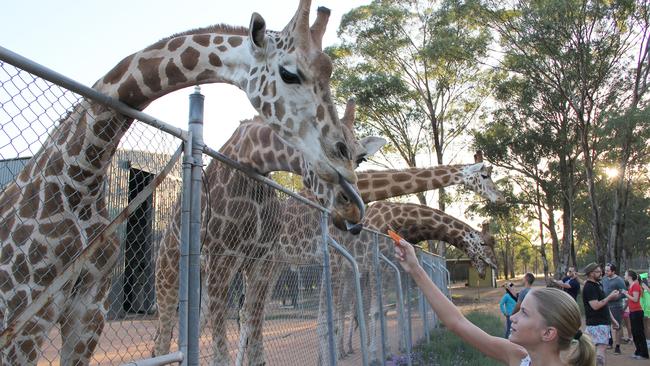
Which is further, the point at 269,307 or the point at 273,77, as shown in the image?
the point at 269,307

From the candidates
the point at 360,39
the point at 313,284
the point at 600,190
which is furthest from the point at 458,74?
the point at 313,284

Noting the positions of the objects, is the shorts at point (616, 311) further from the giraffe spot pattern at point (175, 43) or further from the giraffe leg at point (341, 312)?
the giraffe spot pattern at point (175, 43)

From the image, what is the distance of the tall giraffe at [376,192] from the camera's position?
4.45 m

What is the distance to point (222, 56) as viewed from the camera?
129 inches

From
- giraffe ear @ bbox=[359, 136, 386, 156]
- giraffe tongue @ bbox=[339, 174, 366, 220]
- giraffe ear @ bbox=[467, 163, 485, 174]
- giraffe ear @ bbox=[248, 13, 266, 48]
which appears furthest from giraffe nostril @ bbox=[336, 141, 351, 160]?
giraffe ear @ bbox=[467, 163, 485, 174]

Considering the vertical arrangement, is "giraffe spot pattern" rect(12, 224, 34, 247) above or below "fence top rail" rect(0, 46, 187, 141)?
below

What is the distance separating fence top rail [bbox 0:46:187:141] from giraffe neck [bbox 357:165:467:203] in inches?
247

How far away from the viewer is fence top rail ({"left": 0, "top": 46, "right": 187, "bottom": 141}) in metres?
1.77

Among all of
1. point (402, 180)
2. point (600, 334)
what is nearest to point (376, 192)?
point (402, 180)

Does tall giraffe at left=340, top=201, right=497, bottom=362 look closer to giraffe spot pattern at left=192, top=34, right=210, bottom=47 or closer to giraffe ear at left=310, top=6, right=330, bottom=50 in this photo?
giraffe ear at left=310, top=6, right=330, bottom=50

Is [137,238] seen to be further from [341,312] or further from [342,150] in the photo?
[341,312]

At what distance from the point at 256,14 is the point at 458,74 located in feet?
72.9

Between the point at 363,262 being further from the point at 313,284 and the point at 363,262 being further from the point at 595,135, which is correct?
the point at 595,135

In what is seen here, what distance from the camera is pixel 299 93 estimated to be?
125 inches
